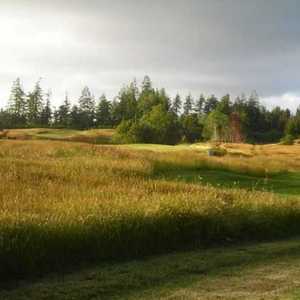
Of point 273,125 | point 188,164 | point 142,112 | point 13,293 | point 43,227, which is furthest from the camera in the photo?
point 273,125

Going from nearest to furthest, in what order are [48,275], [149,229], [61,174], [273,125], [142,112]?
1. [48,275]
2. [149,229]
3. [61,174]
4. [142,112]
5. [273,125]

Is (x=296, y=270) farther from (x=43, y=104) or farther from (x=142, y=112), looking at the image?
(x=43, y=104)

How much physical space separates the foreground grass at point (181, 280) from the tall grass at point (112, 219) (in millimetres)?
398

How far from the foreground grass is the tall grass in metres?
0.40

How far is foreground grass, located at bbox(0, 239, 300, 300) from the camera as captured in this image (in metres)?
6.35

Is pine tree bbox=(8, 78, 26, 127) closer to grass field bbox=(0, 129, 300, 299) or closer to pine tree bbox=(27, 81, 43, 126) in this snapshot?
pine tree bbox=(27, 81, 43, 126)

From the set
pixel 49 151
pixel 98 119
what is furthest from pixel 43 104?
pixel 49 151

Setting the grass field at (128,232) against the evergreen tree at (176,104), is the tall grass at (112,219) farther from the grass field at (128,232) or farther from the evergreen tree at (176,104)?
the evergreen tree at (176,104)

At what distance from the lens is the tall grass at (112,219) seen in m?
7.45

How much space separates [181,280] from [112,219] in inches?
76.5

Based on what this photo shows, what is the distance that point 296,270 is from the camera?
788 centimetres

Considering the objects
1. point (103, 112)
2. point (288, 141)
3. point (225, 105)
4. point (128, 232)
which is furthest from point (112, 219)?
point (225, 105)

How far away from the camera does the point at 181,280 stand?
7.05 meters

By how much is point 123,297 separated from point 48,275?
1.32m
